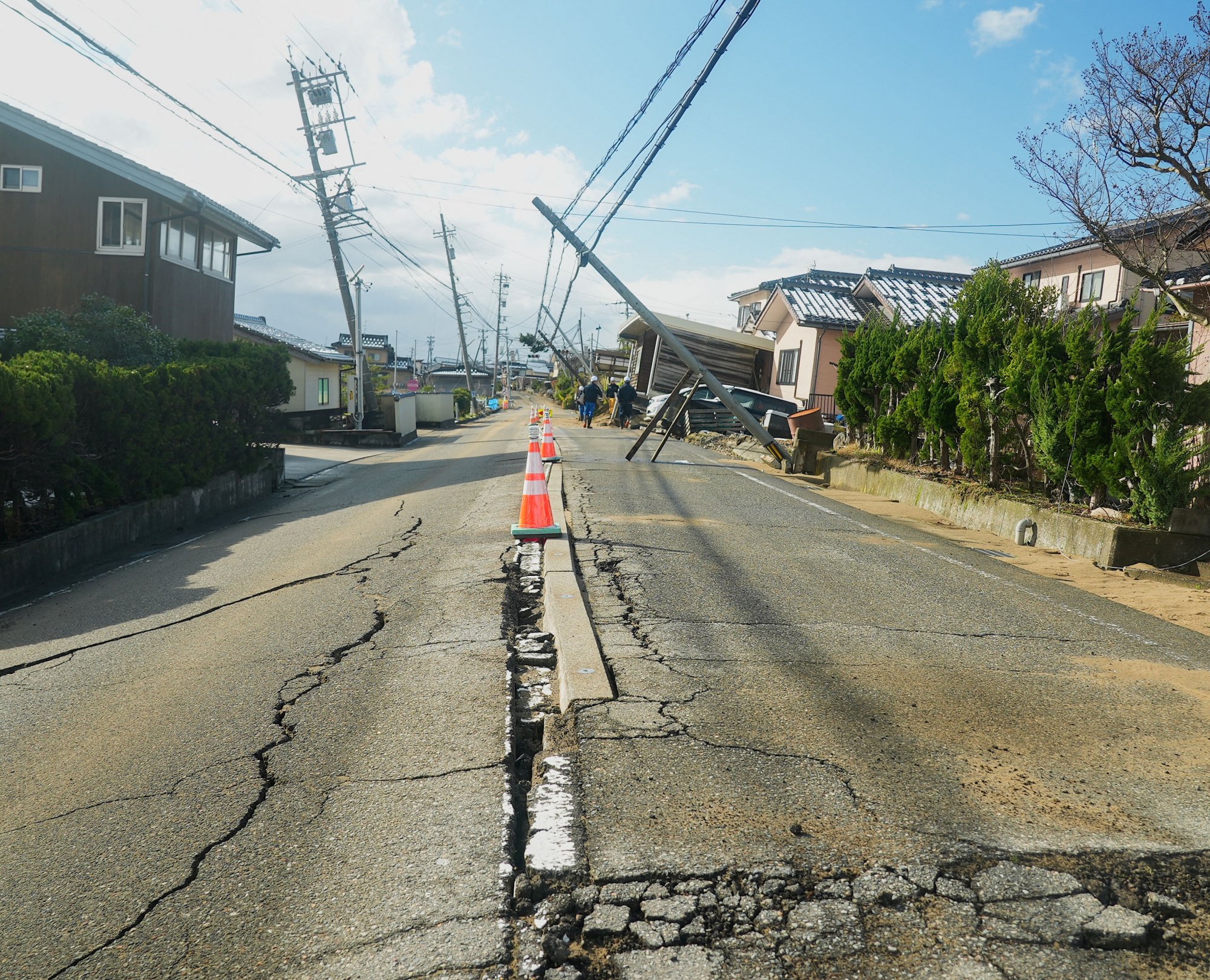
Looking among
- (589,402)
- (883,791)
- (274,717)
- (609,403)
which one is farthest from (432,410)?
(883,791)

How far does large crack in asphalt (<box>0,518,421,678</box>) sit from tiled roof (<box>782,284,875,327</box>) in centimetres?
2163

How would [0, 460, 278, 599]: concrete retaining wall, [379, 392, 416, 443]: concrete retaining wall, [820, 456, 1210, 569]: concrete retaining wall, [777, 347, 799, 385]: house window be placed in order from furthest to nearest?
[777, 347, 799, 385]: house window, [379, 392, 416, 443]: concrete retaining wall, [820, 456, 1210, 569]: concrete retaining wall, [0, 460, 278, 599]: concrete retaining wall

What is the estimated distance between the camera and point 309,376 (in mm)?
30797

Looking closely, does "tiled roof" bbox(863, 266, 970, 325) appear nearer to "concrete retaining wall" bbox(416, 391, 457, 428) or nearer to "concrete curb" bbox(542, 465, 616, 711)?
"concrete retaining wall" bbox(416, 391, 457, 428)

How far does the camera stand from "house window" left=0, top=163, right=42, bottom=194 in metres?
18.3

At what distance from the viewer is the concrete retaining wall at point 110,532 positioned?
313 inches

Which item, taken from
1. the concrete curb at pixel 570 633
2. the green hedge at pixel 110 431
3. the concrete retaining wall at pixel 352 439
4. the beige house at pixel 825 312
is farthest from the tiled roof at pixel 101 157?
the beige house at pixel 825 312

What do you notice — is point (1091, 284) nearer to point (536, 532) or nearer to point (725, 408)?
point (725, 408)

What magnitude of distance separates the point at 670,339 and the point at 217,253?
1174cm

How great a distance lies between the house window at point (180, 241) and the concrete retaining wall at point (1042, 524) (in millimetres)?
15228

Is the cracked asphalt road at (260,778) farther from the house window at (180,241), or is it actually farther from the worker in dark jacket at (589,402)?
the worker in dark jacket at (589,402)

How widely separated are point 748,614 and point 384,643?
231cm

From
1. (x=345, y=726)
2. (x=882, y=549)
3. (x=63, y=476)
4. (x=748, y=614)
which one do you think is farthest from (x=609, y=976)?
(x=63, y=476)

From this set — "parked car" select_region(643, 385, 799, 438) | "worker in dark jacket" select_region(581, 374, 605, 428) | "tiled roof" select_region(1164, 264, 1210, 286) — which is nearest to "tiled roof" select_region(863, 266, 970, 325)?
"parked car" select_region(643, 385, 799, 438)
